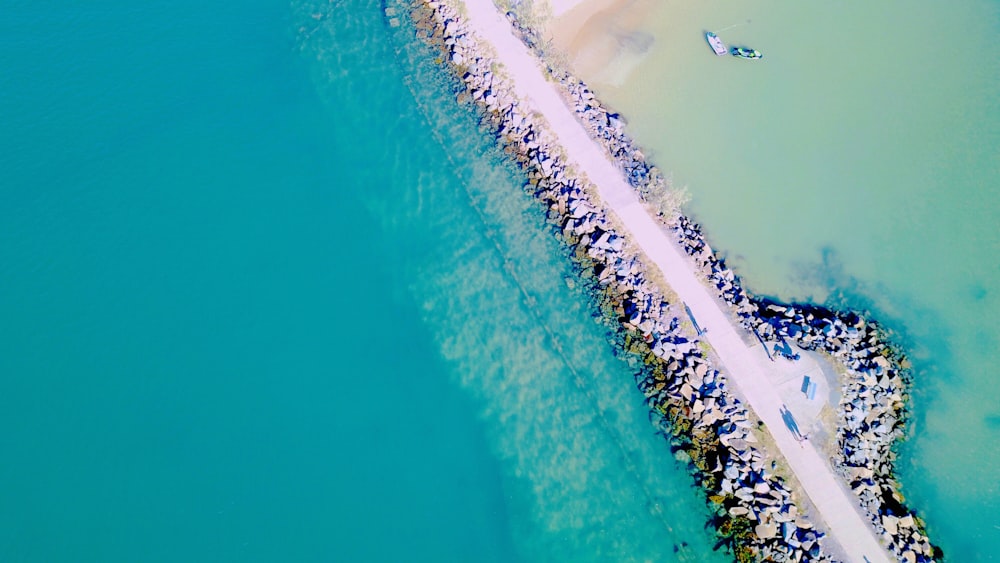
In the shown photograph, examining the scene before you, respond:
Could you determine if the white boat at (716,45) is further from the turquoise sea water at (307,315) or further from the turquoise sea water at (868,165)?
the turquoise sea water at (307,315)

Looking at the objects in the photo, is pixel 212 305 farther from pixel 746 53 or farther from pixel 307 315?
pixel 746 53

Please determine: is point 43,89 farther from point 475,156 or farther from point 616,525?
point 616,525

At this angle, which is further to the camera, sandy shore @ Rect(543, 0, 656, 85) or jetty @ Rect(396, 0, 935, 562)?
sandy shore @ Rect(543, 0, 656, 85)

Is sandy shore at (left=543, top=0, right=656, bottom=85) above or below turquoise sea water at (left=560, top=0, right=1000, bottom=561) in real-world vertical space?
above

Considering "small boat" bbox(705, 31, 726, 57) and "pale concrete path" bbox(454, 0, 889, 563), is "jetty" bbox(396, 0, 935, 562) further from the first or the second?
"small boat" bbox(705, 31, 726, 57)

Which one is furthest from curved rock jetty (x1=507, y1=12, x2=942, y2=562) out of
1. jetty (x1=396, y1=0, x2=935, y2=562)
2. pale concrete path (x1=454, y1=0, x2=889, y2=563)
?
pale concrete path (x1=454, y1=0, x2=889, y2=563)

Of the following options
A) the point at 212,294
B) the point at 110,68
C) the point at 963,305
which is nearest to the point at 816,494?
the point at 963,305

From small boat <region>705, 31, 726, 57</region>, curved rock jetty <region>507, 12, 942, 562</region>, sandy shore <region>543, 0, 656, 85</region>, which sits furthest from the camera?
small boat <region>705, 31, 726, 57</region>
